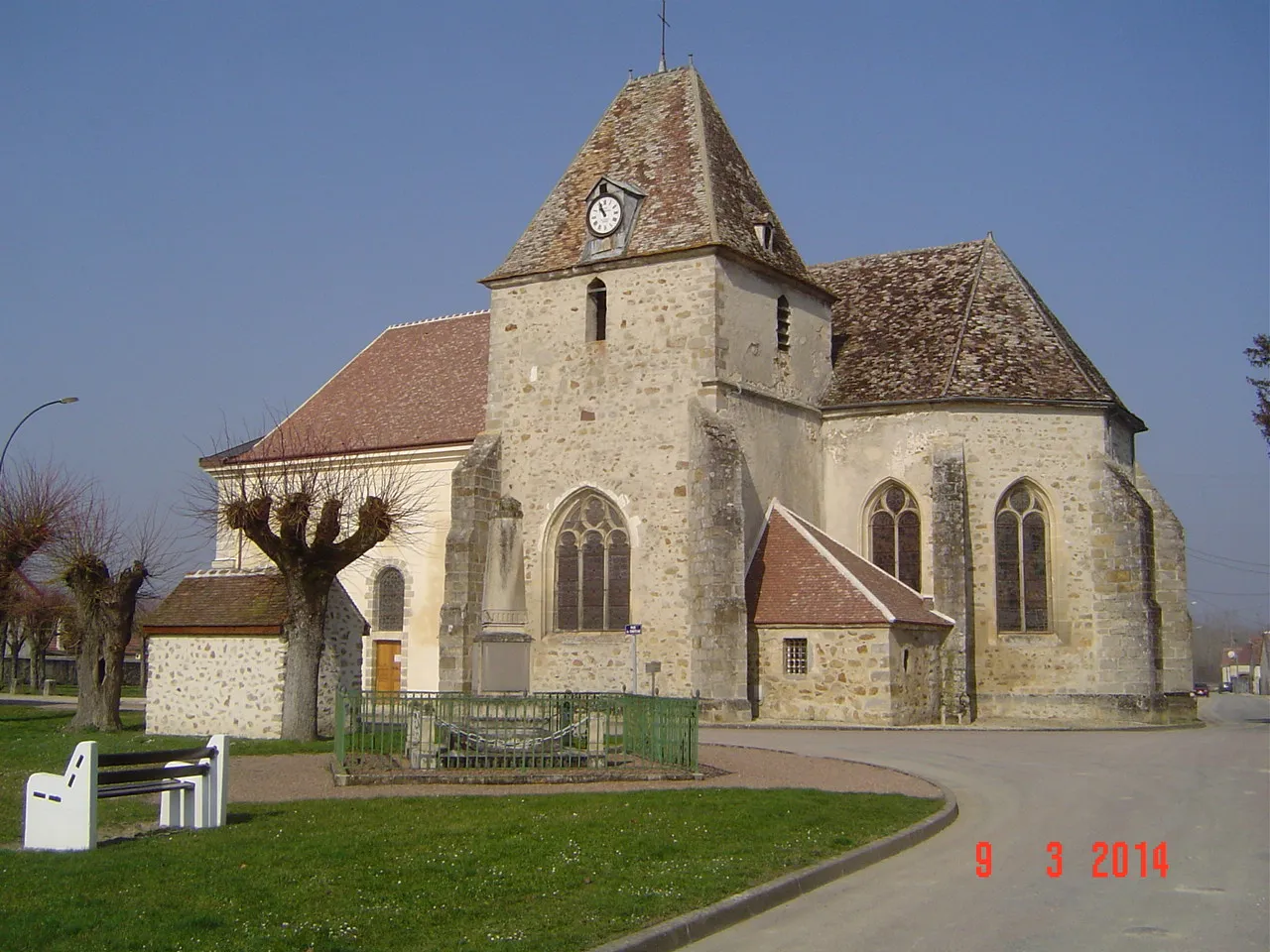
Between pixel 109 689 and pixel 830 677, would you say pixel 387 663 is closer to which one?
pixel 109 689

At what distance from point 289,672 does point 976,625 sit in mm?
15560

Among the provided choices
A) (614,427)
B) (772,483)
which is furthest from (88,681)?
(772,483)

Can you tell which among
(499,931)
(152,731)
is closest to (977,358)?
(152,731)

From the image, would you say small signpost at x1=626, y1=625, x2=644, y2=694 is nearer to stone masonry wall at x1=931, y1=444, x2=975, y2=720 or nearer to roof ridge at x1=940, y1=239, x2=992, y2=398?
stone masonry wall at x1=931, y1=444, x2=975, y2=720

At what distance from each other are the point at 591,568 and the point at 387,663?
26.4ft

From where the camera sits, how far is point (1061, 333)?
107 ft

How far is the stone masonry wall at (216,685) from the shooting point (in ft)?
77.9

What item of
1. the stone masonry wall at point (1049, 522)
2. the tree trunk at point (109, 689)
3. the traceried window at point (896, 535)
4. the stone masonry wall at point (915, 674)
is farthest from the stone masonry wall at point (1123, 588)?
the tree trunk at point (109, 689)

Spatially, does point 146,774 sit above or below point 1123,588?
below

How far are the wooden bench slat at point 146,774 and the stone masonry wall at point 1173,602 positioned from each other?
921 inches

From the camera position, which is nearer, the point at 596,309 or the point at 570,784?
the point at 570,784

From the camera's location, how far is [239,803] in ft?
44.8

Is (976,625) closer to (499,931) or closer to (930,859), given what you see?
(930,859)

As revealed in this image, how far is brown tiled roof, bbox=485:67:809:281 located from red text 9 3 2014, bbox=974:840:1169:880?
18.6 m
